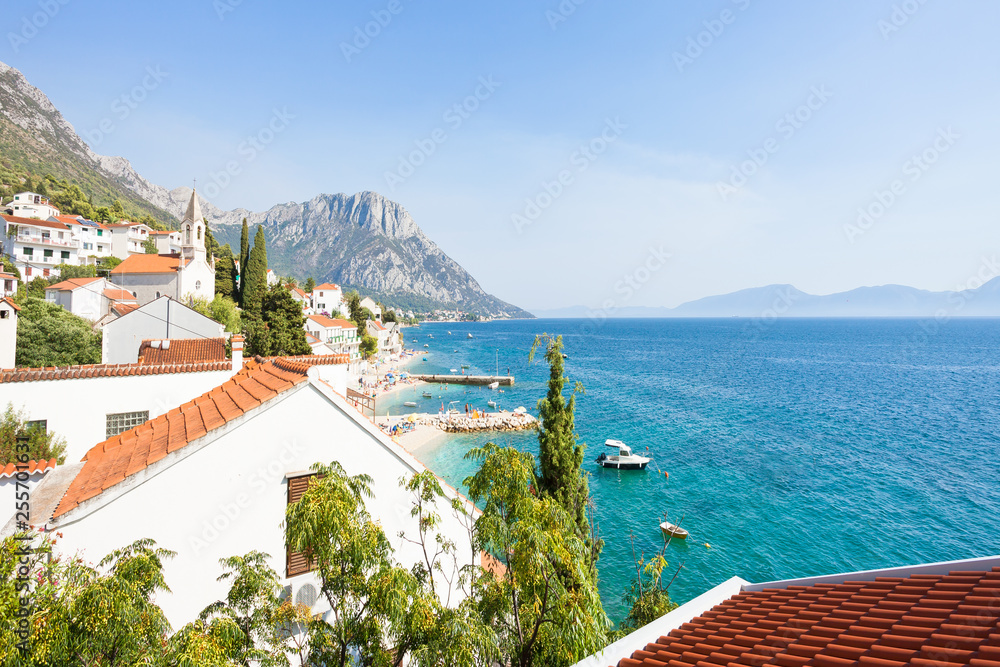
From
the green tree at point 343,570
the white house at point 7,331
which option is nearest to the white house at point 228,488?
the green tree at point 343,570

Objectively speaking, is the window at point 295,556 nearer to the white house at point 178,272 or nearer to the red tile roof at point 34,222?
the white house at point 178,272

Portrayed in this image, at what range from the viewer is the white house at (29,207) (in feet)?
232

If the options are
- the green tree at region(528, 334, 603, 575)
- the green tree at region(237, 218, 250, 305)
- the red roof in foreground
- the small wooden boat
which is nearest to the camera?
the red roof in foreground

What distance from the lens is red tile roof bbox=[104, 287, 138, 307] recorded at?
46438mm

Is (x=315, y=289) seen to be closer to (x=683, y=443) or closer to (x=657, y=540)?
(x=683, y=443)

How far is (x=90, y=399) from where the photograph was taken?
11367 mm

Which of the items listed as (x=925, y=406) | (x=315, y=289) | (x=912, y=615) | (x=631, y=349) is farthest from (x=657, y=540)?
(x=631, y=349)

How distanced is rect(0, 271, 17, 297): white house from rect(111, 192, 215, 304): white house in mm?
9543

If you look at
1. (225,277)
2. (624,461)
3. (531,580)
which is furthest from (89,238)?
(531,580)

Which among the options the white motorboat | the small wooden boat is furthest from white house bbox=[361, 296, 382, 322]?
the small wooden boat

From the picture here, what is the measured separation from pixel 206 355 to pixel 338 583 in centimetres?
1785

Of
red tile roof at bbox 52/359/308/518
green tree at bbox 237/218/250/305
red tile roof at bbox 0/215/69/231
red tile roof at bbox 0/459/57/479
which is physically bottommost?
red tile roof at bbox 0/459/57/479
